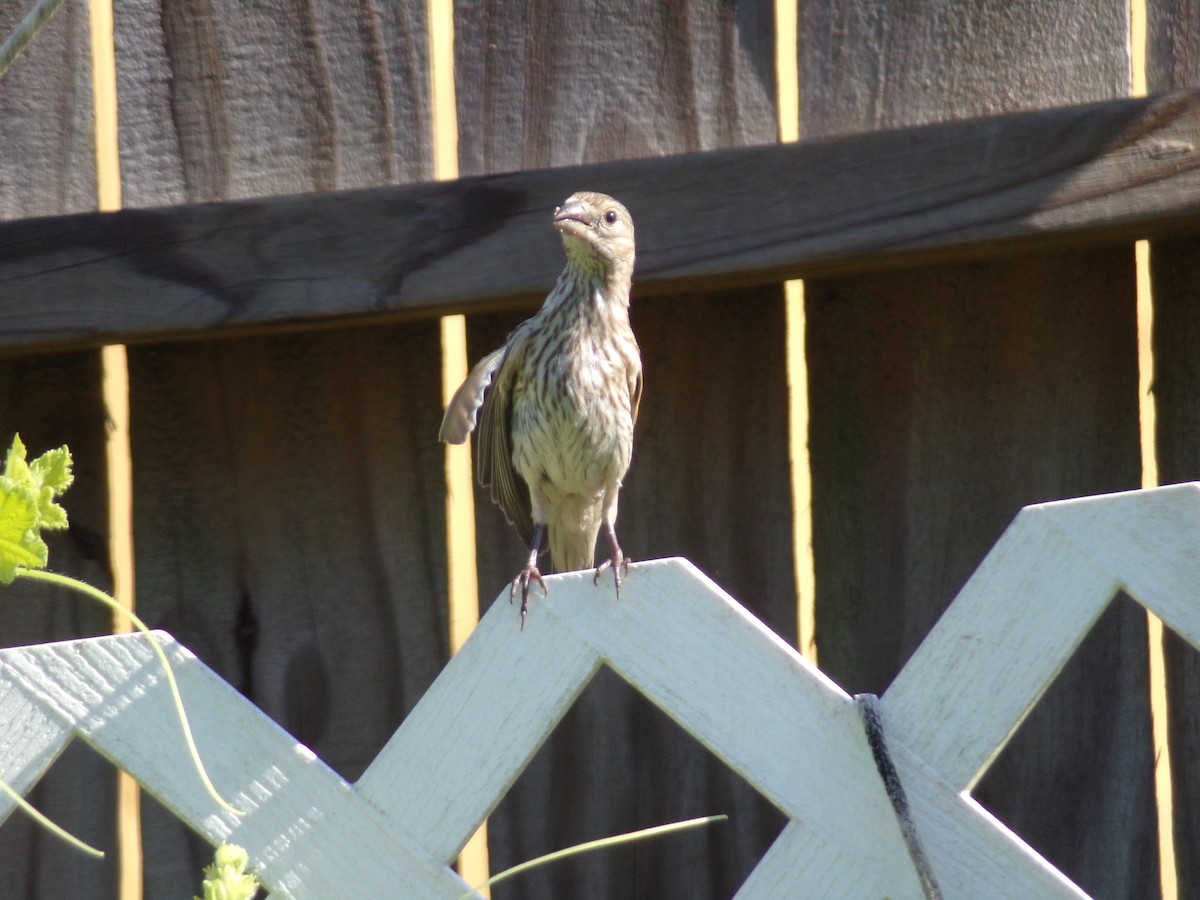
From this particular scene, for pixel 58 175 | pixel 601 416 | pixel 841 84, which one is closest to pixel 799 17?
pixel 841 84

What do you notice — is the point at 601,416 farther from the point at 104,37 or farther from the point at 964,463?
the point at 104,37

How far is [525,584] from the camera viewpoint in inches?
93.9

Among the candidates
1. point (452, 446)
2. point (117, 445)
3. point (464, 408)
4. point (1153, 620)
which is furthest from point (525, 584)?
point (1153, 620)

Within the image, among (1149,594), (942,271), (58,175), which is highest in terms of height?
(58,175)

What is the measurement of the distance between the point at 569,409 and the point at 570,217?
2.50 feet

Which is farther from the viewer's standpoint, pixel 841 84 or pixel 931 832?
pixel 841 84

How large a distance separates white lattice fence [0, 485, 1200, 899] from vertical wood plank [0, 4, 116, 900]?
0.92 m

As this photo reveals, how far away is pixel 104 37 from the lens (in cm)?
274

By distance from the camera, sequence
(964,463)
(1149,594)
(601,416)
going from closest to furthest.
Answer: (1149,594)
(964,463)
(601,416)

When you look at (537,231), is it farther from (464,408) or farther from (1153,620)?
(1153,620)

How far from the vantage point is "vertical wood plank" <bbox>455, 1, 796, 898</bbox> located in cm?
271

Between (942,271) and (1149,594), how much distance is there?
1.10 metres

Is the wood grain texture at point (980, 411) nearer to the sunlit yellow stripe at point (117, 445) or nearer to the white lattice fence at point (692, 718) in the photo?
the white lattice fence at point (692, 718)

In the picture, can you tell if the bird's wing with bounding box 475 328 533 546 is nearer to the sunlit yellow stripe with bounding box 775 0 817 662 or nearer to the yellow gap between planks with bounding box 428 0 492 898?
the yellow gap between planks with bounding box 428 0 492 898
